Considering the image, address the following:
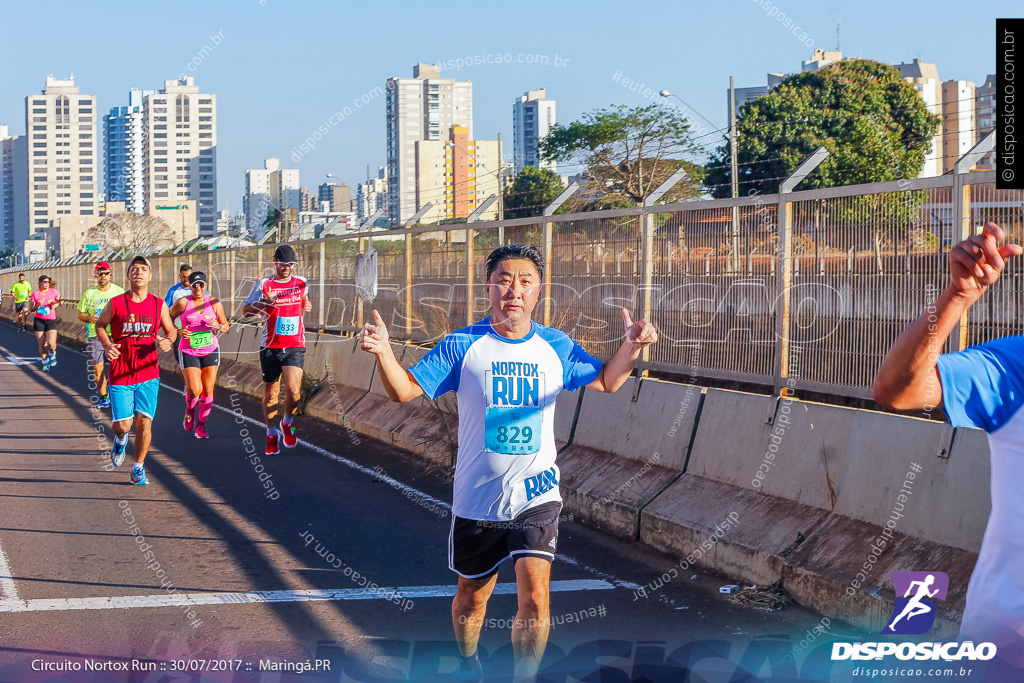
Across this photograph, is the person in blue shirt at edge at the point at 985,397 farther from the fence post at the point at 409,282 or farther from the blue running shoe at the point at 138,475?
the fence post at the point at 409,282

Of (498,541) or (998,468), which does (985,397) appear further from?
(498,541)

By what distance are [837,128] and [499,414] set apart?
5247 cm

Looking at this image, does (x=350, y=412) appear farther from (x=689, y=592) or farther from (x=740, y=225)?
(x=689, y=592)

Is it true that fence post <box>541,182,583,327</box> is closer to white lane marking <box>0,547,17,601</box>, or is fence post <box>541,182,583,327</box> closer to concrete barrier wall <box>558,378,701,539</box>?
concrete barrier wall <box>558,378,701,539</box>

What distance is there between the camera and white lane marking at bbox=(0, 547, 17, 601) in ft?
22.2

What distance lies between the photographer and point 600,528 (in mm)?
8938

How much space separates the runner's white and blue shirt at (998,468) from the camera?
2.88m

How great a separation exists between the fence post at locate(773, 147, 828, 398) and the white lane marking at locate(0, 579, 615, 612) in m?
2.28

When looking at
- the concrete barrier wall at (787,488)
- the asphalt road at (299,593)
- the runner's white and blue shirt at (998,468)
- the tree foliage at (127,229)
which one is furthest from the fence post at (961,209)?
the tree foliage at (127,229)

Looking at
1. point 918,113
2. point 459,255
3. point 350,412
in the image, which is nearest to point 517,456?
point 459,255

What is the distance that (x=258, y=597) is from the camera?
684 cm

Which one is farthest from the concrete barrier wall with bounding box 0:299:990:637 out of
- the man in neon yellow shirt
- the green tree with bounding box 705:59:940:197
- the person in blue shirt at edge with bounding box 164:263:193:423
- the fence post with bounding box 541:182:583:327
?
the green tree with bounding box 705:59:940:197

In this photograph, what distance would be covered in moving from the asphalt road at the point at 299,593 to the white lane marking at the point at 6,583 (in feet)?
0.04
